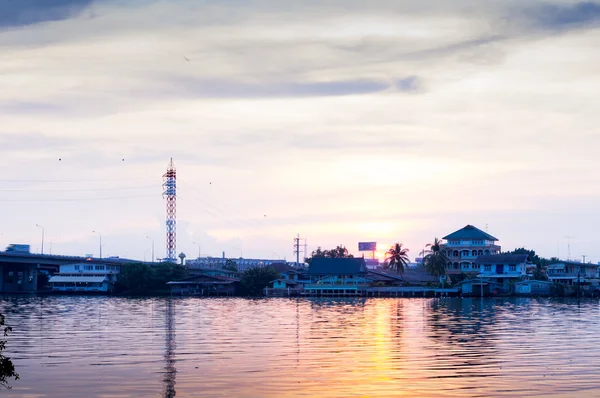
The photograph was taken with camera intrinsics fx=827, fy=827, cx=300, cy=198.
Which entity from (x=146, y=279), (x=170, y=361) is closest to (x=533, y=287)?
(x=146, y=279)

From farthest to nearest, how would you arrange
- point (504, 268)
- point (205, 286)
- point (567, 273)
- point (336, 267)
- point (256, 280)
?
point (205, 286) < point (256, 280) < point (336, 267) < point (567, 273) < point (504, 268)

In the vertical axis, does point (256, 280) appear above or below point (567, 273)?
below

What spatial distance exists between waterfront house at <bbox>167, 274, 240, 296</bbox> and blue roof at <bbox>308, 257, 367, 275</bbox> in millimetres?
19155

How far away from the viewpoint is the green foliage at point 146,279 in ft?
644

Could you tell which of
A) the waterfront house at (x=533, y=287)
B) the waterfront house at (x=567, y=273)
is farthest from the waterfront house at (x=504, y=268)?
the waterfront house at (x=567, y=273)

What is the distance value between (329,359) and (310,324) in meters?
33.0

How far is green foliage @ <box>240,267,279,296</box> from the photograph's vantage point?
18712 cm

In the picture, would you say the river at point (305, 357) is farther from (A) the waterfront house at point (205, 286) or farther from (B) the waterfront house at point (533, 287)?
(A) the waterfront house at point (205, 286)

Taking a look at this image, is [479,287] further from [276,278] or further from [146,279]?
[146,279]

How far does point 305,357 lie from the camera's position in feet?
185

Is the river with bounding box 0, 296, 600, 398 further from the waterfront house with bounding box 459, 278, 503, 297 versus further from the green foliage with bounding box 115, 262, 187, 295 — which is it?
the green foliage with bounding box 115, 262, 187, 295

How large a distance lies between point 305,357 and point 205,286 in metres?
138

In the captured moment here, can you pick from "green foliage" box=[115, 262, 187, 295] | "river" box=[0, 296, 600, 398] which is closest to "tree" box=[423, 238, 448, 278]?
"green foliage" box=[115, 262, 187, 295]

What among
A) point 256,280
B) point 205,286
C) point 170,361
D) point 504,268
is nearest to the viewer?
point 170,361
